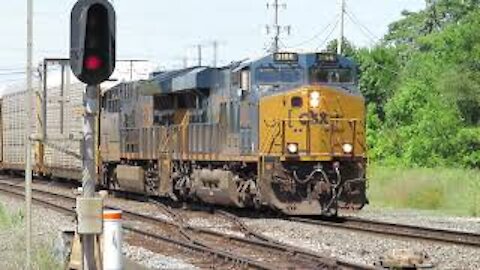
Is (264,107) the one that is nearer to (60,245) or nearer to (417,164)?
(60,245)

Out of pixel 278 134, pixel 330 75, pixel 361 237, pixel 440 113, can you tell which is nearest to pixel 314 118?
pixel 278 134

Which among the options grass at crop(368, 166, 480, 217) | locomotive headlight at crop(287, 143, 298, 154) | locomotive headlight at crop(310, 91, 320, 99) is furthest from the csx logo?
grass at crop(368, 166, 480, 217)

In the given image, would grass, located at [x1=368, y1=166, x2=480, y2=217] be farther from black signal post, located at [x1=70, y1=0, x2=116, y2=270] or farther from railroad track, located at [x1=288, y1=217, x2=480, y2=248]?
black signal post, located at [x1=70, y1=0, x2=116, y2=270]

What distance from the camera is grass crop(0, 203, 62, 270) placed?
1105cm

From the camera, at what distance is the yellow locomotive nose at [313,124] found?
1895cm

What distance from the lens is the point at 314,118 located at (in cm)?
1912

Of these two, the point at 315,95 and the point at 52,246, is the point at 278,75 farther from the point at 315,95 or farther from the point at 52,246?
the point at 52,246

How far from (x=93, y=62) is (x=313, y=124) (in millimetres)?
11545

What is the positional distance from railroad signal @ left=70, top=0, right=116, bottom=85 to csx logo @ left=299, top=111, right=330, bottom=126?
11.3 metres

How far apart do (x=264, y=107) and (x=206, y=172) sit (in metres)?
2.71

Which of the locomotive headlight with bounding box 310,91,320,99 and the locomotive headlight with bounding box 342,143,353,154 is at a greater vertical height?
the locomotive headlight with bounding box 310,91,320,99

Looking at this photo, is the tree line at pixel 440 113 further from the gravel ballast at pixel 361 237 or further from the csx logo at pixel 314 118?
the csx logo at pixel 314 118

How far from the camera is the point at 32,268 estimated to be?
34.9 ft

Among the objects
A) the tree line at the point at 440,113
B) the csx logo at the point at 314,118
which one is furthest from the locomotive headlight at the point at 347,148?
the tree line at the point at 440,113
